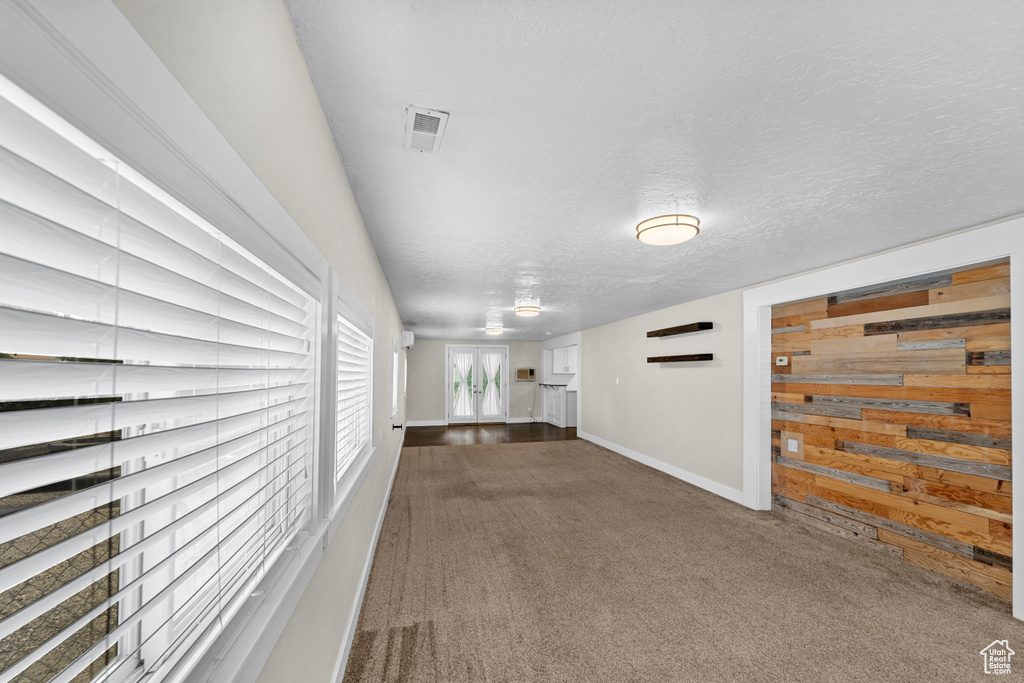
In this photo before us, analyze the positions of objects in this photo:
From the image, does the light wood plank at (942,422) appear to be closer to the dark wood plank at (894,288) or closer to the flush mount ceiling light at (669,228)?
the dark wood plank at (894,288)

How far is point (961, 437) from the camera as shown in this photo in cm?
285

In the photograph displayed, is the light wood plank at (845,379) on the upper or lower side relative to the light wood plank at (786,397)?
upper

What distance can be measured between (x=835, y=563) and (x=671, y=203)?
298 centimetres

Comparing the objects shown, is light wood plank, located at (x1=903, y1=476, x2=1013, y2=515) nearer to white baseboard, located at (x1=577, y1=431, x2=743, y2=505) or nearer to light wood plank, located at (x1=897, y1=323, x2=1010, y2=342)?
light wood plank, located at (x1=897, y1=323, x2=1010, y2=342)

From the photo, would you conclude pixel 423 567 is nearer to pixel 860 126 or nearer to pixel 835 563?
pixel 835 563

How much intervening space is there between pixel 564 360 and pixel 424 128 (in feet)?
29.0

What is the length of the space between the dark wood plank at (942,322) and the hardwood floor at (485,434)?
5.85 metres

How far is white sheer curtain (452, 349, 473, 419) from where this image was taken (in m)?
10.8

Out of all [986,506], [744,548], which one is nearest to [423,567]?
[744,548]

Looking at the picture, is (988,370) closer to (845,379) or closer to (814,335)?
(845,379)

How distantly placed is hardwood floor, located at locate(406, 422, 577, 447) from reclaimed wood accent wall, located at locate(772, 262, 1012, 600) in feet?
16.5

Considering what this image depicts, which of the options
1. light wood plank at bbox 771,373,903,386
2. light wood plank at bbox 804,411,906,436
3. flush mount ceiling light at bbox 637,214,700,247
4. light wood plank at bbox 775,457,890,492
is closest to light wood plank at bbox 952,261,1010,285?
light wood plank at bbox 771,373,903,386

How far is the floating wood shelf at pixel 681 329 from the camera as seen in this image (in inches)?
198

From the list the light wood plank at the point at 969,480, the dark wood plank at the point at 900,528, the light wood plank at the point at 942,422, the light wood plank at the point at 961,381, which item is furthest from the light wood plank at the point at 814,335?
the dark wood plank at the point at 900,528
